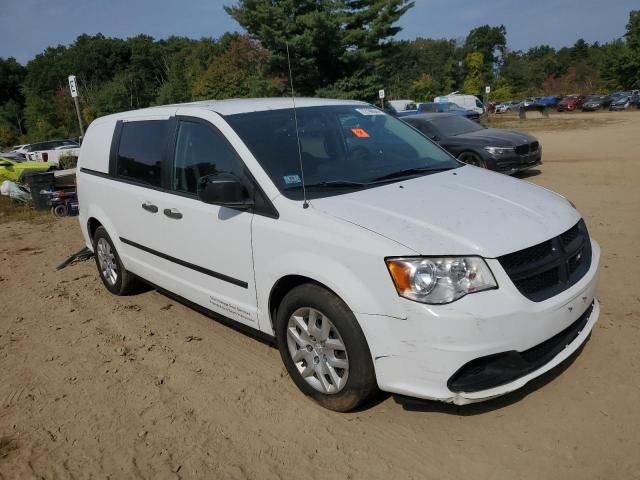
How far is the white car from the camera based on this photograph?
2.62 m

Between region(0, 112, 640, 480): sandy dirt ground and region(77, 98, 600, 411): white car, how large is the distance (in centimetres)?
31

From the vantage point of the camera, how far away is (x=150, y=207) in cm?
423

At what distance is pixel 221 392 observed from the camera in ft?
11.6

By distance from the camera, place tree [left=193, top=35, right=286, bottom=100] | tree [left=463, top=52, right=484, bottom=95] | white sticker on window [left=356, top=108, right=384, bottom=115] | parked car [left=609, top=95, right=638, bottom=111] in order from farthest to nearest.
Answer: tree [left=463, top=52, right=484, bottom=95], tree [left=193, top=35, right=286, bottom=100], parked car [left=609, top=95, right=638, bottom=111], white sticker on window [left=356, top=108, right=384, bottom=115]

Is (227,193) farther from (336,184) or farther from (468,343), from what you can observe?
(468,343)

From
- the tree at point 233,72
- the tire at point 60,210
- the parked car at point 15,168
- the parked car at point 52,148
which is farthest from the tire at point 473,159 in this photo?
the tree at point 233,72

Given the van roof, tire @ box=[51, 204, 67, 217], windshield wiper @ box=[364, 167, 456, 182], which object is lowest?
tire @ box=[51, 204, 67, 217]

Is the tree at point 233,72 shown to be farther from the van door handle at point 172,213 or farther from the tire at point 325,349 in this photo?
the tire at point 325,349

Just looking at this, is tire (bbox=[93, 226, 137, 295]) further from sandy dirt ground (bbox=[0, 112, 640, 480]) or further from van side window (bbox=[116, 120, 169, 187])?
van side window (bbox=[116, 120, 169, 187])

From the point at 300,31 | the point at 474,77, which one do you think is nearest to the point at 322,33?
→ the point at 300,31

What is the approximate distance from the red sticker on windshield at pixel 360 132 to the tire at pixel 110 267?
2.65m

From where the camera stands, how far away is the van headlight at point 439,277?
8.52 feet

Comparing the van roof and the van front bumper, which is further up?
the van roof

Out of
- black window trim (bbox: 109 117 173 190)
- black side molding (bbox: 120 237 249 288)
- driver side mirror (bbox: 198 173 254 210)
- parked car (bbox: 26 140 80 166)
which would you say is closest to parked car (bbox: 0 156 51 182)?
parked car (bbox: 26 140 80 166)
